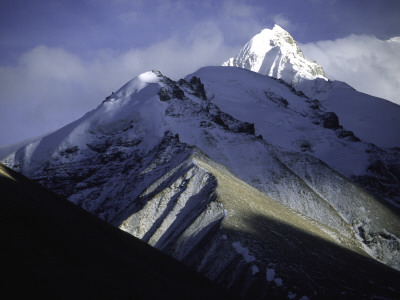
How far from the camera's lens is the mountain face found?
3111 centimetres

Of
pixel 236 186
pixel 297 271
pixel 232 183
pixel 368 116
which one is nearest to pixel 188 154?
pixel 232 183

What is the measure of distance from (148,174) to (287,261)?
42003mm

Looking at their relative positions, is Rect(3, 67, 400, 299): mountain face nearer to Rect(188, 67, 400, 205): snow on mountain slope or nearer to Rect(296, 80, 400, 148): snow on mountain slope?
Rect(188, 67, 400, 205): snow on mountain slope

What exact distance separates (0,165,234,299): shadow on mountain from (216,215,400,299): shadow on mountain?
5.20 metres

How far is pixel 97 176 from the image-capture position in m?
80.4

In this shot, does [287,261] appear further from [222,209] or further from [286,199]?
[286,199]

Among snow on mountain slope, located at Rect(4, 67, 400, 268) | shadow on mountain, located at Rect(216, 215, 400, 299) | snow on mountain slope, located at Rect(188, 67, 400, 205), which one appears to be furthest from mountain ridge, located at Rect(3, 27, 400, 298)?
snow on mountain slope, located at Rect(188, 67, 400, 205)

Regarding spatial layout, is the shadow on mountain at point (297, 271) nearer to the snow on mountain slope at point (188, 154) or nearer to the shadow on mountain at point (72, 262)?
the shadow on mountain at point (72, 262)

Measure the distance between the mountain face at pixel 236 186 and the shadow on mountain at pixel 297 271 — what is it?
14 centimetres

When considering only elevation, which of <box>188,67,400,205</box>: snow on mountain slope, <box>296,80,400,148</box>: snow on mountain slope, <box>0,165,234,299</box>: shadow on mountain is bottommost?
<box>0,165,234,299</box>: shadow on mountain

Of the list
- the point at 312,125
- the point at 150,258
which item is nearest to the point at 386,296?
the point at 150,258

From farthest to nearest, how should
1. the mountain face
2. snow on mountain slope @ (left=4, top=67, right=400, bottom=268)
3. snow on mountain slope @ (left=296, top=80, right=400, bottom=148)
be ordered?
snow on mountain slope @ (left=296, top=80, right=400, bottom=148), snow on mountain slope @ (left=4, top=67, right=400, bottom=268), the mountain face

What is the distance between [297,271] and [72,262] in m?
19.2

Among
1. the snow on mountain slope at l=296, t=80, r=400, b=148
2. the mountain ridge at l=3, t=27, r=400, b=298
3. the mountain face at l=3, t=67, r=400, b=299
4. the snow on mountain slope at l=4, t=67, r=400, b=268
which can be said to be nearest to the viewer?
the mountain face at l=3, t=67, r=400, b=299
